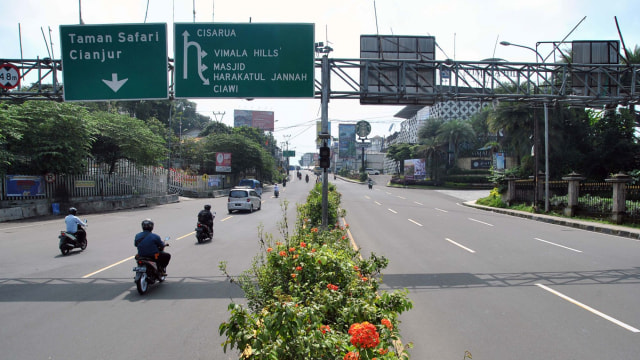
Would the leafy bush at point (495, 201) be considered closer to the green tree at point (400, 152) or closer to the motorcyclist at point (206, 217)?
the motorcyclist at point (206, 217)

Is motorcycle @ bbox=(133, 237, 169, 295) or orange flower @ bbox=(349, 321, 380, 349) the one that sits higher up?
orange flower @ bbox=(349, 321, 380, 349)

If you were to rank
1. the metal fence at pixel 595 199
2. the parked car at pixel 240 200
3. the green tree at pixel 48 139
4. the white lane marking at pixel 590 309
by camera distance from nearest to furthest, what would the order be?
the white lane marking at pixel 590 309, the metal fence at pixel 595 199, the green tree at pixel 48 139, the parked car at pixel 240 200

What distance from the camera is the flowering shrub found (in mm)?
2637

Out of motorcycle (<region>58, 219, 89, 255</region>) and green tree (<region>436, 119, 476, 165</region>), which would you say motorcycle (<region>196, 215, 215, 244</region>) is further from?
green tree (<region>436, 119, 476, 165</region>)

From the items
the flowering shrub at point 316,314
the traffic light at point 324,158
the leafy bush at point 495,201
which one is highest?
the traffic light at point 324,158

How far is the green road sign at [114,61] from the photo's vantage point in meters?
10.6

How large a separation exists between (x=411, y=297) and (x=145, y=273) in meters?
5.01

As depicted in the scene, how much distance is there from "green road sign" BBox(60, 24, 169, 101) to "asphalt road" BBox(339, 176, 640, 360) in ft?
26.8

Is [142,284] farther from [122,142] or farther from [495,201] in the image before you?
[495,201]

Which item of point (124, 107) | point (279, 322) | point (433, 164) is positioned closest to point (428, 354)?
point (279, 322)

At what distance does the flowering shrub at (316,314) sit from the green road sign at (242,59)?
654 cm

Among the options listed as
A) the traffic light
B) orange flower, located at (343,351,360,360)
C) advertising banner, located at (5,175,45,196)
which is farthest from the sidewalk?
advertising banner, located at (5,175,45,196)

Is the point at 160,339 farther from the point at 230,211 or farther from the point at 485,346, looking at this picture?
the point at 230,211

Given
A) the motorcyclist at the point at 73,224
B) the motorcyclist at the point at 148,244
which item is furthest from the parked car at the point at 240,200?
the motorcyclist at the point at 148,244
